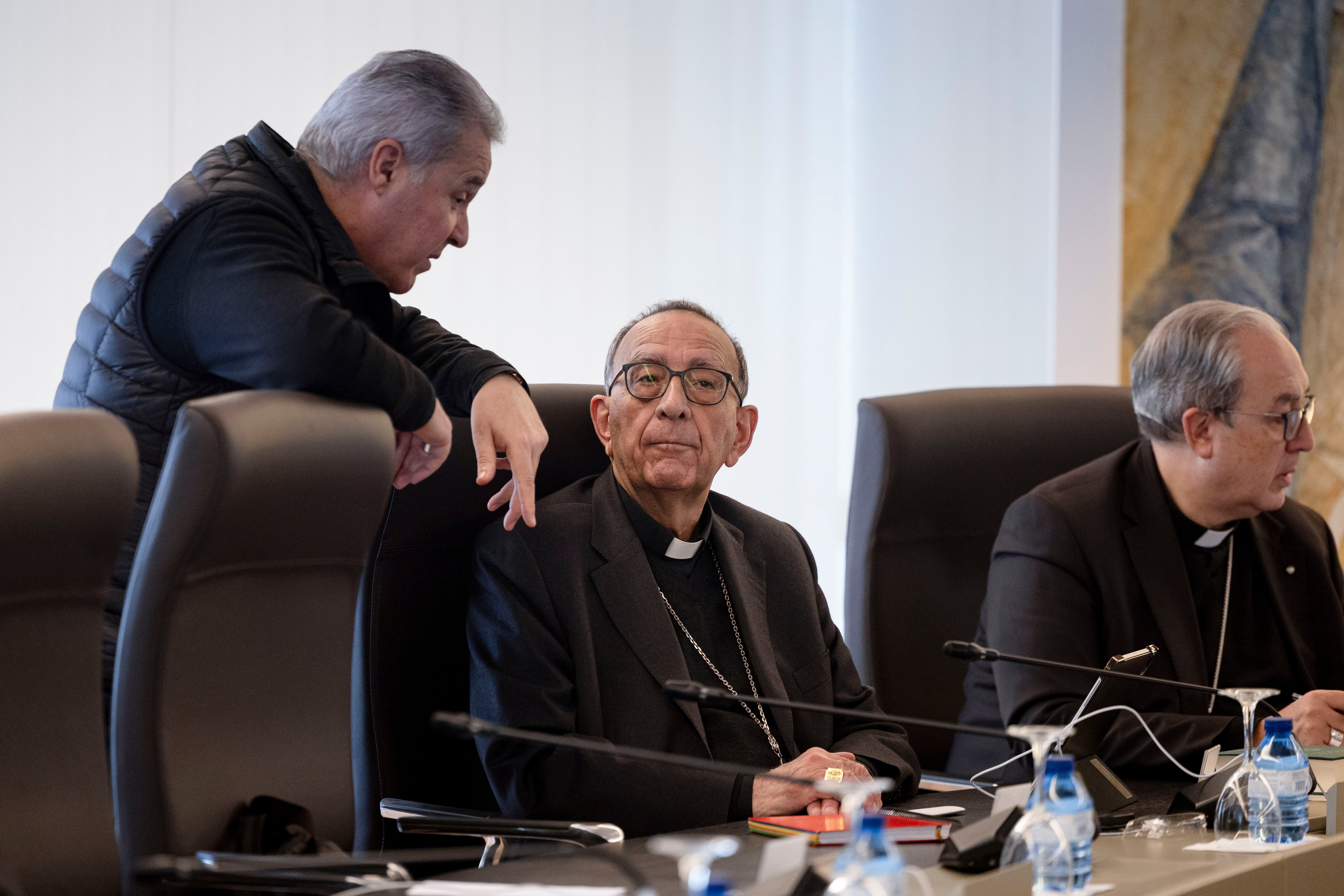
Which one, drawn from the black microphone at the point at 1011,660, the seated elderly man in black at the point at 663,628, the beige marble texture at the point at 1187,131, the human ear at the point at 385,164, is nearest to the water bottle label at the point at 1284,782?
the black microphone at the point at 1011,660

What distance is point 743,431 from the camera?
2438mm

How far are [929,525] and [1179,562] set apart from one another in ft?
1.52

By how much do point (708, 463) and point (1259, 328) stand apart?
0.93 m

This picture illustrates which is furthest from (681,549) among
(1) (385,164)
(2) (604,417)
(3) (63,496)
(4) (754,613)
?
(3) (63,496)

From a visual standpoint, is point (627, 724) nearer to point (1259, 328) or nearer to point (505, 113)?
point (1259, 328)

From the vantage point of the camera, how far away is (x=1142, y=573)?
7.29 ft

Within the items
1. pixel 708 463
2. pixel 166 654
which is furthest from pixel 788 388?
pixel 166 654

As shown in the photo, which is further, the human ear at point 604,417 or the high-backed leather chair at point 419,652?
the human ear at point 604,417

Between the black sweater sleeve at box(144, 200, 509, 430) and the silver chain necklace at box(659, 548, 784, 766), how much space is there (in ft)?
2.31

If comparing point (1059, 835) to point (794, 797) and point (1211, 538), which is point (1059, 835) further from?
point (1211, 538)

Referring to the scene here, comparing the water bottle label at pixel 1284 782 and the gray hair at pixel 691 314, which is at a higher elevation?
the gray hair at pixel 691 314

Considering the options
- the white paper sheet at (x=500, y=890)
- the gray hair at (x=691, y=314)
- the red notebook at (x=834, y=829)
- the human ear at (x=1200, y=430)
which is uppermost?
the gray hair at (x=691, y=314)

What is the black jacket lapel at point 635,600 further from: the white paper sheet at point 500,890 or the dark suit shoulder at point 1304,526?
the dark suit shoulder at point 1304,526

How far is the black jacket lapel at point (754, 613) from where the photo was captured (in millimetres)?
2109
